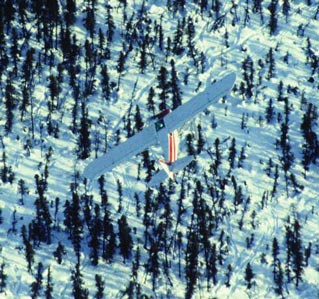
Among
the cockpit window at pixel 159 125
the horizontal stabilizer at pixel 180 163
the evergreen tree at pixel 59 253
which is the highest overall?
the evergreen tree at pixel 59 253

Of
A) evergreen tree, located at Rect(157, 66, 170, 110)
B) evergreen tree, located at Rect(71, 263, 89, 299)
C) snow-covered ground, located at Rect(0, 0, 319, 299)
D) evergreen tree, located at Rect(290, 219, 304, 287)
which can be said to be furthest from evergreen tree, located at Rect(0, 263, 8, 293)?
evergreen tree, located at Rect(157, 66, 170, 110)

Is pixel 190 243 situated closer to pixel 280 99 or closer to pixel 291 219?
pixel 291 219

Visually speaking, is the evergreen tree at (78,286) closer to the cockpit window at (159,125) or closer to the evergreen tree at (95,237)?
the evergreen tree at (95,237)

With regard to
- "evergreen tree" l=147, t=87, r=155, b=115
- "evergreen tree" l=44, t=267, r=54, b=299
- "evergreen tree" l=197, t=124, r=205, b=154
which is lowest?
"evergreen tree" l=44, t=267, r=54, b=299

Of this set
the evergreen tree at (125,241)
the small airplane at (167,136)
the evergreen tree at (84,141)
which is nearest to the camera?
the small airplane at (167,136)

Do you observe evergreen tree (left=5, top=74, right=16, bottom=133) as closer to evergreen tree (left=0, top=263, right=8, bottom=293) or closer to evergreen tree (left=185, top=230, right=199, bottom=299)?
evergreen tree (left=0, top=263, right=8, bottom=293)

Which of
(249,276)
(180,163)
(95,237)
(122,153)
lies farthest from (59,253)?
(180,163)

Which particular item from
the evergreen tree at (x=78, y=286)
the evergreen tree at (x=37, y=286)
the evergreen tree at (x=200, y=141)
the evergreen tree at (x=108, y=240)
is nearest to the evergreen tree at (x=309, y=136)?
the evergreen tree at (x=200, y=141)

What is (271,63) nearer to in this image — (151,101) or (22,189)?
(151,101)

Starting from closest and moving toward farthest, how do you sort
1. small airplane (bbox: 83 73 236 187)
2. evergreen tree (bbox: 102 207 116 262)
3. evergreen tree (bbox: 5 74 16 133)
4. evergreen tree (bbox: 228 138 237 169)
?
1. small airplane (bbox: 83 73 236 187)
2. evergreen tree (bbox: 102 207 116 262)
3. evergreen tree (bbox: 228 138 237 169)
4. evergreen tree (bbox: 5 74 16 133)
